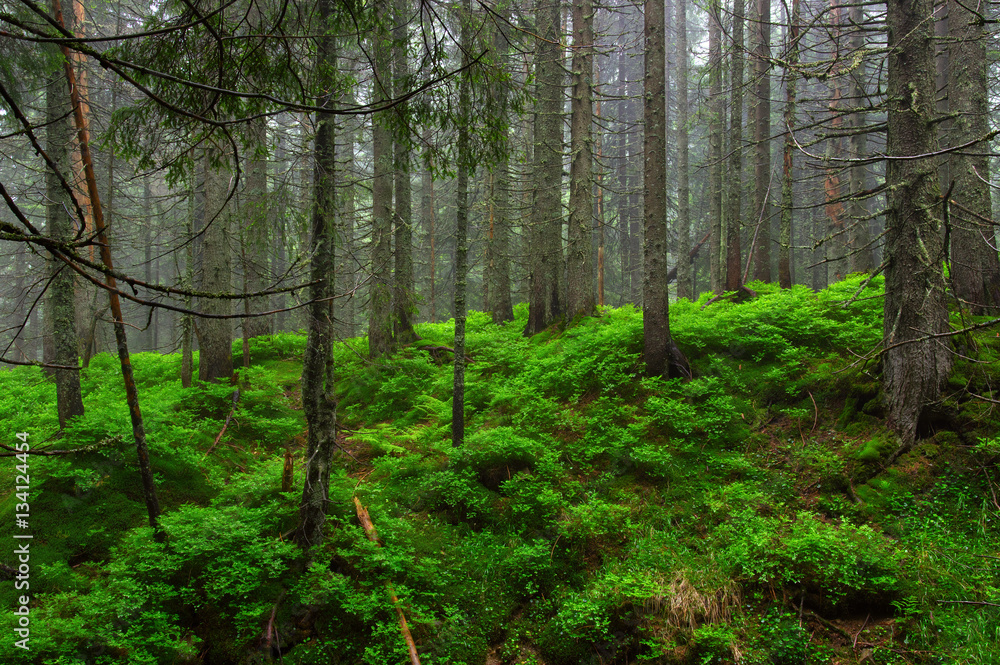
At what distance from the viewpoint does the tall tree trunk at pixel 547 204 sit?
478 inches

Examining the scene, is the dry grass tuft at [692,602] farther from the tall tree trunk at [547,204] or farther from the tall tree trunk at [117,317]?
the tall tree trunk at [547,204]

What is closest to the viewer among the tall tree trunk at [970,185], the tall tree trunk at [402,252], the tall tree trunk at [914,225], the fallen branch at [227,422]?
the tall tree trunk at [914,225]

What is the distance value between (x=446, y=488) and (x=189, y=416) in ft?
15.7

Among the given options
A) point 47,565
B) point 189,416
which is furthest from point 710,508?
point 189,416

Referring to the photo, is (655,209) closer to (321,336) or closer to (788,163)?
(321,336)

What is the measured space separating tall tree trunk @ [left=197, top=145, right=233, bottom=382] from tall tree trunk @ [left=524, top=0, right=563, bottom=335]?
633 cm

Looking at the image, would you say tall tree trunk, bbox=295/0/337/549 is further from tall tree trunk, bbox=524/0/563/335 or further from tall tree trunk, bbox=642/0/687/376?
tall tree trunk, bbox=524/0/563/335

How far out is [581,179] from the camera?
11.3 meters

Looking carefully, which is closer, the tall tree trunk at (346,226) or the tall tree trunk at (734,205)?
the tall tree trunk at (346,226)

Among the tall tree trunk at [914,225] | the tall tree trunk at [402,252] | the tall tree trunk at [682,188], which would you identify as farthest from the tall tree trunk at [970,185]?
the tall tree trunk at [402,252]

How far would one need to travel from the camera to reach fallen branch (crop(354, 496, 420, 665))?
4738 mm

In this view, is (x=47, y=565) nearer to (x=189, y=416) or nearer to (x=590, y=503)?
(x=189, y=416)

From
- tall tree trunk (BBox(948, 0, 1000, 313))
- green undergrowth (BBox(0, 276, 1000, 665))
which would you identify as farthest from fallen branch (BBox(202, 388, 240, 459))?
tall tree trunk (BBox(948, 0, 1000, 313))

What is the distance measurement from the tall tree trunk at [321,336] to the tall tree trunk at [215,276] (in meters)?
5.41
